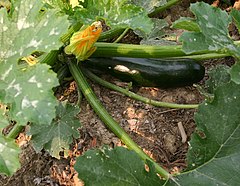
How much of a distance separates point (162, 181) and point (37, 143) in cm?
81

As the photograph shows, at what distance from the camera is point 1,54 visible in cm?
258

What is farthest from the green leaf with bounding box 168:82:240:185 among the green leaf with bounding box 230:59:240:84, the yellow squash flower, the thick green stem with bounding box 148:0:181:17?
the thick green stem with bounding box 148:0:181:17

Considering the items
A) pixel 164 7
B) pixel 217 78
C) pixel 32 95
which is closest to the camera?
pixel 32 95

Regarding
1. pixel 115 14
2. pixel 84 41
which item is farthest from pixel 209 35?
pixel 84 41

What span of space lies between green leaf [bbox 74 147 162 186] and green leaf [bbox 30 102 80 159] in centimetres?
50

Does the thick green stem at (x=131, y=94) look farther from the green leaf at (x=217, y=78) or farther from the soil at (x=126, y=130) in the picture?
the green leaf at (x=217, y=78)

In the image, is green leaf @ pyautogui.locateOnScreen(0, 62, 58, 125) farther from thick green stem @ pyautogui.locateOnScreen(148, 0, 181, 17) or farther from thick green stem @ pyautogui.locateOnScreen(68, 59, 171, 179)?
thick green stem @ pyautogui.locateOnScreen(148, 0, 181, 17)

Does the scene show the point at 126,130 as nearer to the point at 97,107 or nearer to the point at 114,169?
the point at 97,107

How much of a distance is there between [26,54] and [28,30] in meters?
0.12

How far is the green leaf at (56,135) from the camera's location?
3014 millimetres

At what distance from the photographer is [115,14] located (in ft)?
9.43

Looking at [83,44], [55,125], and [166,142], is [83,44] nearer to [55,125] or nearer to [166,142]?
[55,125]

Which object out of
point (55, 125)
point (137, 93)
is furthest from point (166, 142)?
point (55, 125)

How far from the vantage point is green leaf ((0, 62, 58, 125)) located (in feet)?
7.68
